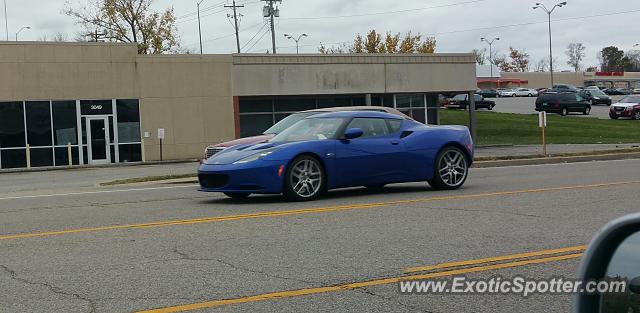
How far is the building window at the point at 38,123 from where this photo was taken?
30.0 metres

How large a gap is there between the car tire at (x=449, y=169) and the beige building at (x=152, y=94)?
66.9 feet

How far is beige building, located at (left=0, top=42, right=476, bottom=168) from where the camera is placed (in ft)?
98.3

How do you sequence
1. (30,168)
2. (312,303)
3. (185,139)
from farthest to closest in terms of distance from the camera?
(185,139) < (30,168) < (312,303)

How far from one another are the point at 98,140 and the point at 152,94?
121 inches

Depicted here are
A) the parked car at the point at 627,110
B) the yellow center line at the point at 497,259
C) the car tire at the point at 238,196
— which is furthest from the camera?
the parked car at the point at 627,110

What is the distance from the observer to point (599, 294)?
7.73 feet

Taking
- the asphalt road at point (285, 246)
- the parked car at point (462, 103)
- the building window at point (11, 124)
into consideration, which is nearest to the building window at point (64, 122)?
the building window at point (11, 124)

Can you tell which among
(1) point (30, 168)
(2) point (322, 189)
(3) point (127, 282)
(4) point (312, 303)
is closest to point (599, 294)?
(4) point (312, 303)

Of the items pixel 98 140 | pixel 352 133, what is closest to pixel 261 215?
pixel 352 133

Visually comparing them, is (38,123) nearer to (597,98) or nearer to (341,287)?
(341,287)

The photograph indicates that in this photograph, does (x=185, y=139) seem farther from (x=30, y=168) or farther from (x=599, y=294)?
(x=599, y=294)

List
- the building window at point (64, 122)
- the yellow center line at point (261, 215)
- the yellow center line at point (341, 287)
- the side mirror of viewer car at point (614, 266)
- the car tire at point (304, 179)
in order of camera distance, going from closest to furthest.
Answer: the side mirror of viewer car at point (614, 266), the yellow center line at point (341, 287), the yellow center line at point (261, 215), the car tire at point (304, 179), the building window at point (64, 122)

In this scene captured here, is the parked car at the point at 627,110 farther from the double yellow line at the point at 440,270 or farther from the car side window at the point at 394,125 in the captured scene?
the double yellow line at the point at 440,270

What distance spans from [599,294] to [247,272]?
4.29 m
